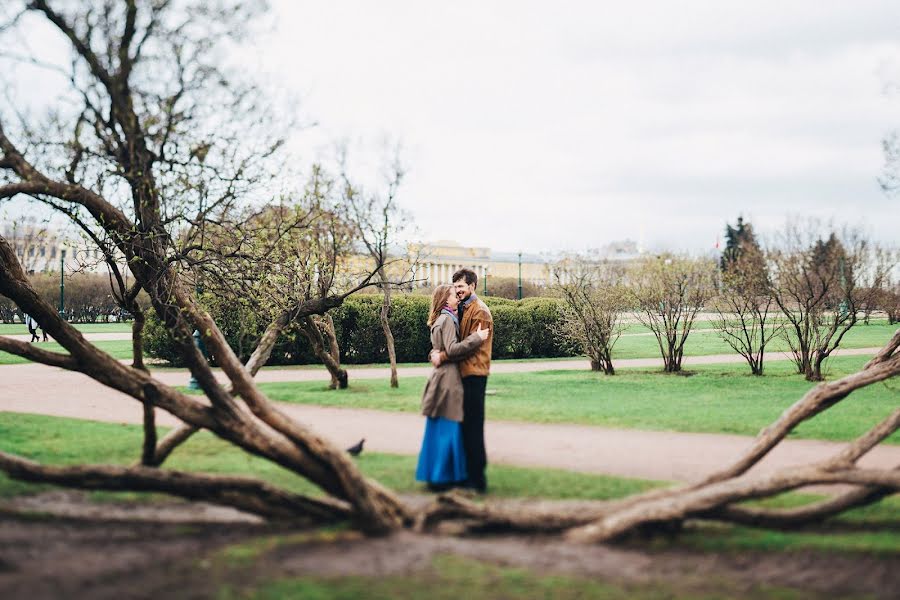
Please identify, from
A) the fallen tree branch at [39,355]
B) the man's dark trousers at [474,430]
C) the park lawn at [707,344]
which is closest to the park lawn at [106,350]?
the fallen tree branch at [39,355]

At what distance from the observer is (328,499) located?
6.31 meters

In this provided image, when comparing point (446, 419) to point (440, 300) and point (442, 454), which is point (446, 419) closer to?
point (442, 454)

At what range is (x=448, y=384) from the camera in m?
7.32

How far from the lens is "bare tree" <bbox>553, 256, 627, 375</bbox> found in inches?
766

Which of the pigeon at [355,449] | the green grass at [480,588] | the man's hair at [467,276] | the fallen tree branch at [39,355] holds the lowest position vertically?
the green grass at [480,588]

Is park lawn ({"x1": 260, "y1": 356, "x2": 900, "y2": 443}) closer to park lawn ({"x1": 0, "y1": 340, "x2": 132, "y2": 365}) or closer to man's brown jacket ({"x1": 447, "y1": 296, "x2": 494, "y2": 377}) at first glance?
man's brown jacket ({"x1": 447, "y1": 296, "x2": 494, "y2": 377})

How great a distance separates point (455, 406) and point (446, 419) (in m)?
0.13

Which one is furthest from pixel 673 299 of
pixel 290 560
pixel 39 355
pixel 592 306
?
pixel 290 560

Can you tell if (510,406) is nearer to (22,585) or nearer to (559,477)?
(559,477)

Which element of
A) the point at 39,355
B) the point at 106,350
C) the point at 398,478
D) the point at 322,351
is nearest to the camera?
the point at 39,355

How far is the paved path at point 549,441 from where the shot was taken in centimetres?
856

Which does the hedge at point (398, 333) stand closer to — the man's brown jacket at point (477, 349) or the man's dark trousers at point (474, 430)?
the man's brown jacket at point (477, 349)

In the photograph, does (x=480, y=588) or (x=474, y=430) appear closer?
(x=480, y=588)

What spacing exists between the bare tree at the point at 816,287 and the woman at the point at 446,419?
1113cm
